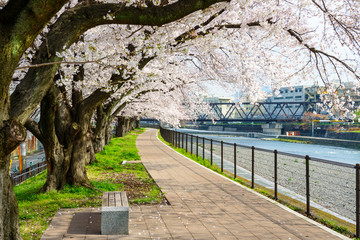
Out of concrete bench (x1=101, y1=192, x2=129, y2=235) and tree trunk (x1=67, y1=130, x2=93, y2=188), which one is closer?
concrete bench (x1=101, y1=192, x2=129, y2=235)

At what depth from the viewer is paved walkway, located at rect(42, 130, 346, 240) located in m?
5.12

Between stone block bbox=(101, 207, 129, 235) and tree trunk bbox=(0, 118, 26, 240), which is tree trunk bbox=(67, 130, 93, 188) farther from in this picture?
tree trunk bbox=(0, 118, 26, 240)

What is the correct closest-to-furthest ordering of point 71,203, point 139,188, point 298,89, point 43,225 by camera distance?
point 43,225 → point 71,203 → point 139,188 → point 298,89

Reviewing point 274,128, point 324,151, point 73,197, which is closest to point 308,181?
point 73,197

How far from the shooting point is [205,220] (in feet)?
19.6

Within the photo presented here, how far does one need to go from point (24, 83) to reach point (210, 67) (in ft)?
34.0

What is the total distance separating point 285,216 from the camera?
6.31m

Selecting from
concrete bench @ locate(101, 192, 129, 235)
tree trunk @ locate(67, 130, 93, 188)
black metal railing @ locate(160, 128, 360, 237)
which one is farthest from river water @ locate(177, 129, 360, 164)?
concrete bench @ locate(101, 192, 129, 235)

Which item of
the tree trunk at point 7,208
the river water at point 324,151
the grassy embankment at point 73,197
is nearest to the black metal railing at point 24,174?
the grassy embankment at point 73,197

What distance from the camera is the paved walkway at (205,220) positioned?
16.8 feet

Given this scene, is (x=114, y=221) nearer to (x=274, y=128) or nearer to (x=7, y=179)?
(x=7, y=179)

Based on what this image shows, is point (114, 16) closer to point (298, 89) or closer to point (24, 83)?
point (24, 83)

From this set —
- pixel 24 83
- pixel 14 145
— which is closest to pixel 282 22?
pixel 24 83

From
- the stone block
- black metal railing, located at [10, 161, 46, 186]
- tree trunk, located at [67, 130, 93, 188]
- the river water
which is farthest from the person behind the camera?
the river water
